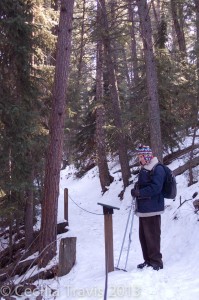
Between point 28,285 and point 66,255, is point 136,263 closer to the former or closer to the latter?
point 66,255

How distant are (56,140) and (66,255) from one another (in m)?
2.81

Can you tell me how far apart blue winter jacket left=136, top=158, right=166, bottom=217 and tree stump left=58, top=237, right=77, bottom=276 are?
1.85 meters

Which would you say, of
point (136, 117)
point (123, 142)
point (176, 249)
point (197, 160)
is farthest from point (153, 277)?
point (123, 142)

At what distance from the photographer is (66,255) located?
26.2 ft

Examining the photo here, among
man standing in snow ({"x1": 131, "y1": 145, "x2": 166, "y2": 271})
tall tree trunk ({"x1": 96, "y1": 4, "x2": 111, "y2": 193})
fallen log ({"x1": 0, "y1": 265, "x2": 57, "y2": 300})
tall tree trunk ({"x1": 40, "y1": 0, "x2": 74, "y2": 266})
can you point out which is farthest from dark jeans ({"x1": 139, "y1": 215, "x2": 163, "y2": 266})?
tall tree trunk ({"x1": 96, "y1": 4, "x2": 111, "y2": 193})

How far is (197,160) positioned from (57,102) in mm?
5742

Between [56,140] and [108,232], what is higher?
[56,140]

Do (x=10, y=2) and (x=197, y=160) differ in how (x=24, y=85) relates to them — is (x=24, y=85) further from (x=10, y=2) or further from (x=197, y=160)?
(x=197, y=160)

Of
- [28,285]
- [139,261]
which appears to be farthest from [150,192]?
[28,285]

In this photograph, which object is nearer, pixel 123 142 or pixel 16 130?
pixel 16 130

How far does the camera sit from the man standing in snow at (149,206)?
6.69 metres

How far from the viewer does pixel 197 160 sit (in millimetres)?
12625

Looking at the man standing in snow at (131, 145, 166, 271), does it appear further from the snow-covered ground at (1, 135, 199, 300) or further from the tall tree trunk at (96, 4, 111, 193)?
the tall tree trunk at (96, 4, 111, 193)

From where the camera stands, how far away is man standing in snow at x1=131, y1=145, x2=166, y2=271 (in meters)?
6.69
